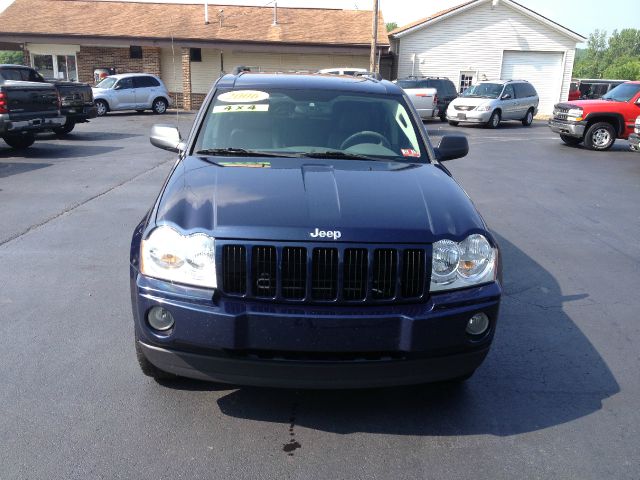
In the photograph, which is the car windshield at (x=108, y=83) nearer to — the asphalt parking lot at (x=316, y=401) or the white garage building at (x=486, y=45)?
the white garage building at (x=486, y=45)

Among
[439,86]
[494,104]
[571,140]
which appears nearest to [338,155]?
[571,140]

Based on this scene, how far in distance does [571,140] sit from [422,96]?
22.2 feet

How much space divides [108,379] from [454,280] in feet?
6.98

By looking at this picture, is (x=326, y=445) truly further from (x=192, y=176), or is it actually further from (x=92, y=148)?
(x=92, y=148)

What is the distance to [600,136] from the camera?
55.9 ft

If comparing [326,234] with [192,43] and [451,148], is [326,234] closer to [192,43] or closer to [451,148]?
[451,148]

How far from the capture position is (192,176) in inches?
143

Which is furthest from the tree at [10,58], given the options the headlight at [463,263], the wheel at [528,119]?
the headlight at [463,263]

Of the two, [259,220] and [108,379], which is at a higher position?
[259,220]

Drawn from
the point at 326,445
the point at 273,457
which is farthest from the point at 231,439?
the point at 326,445

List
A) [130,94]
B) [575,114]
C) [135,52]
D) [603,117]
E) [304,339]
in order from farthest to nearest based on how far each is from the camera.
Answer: [135,52] < [130,94] < [575,114] < [603,117] < [304,339]

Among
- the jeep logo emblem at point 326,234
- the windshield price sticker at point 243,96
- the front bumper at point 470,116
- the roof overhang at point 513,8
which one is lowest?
the front bumper at point 470,116

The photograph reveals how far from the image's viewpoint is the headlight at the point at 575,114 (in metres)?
16.8

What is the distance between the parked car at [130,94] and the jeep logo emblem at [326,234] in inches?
927
